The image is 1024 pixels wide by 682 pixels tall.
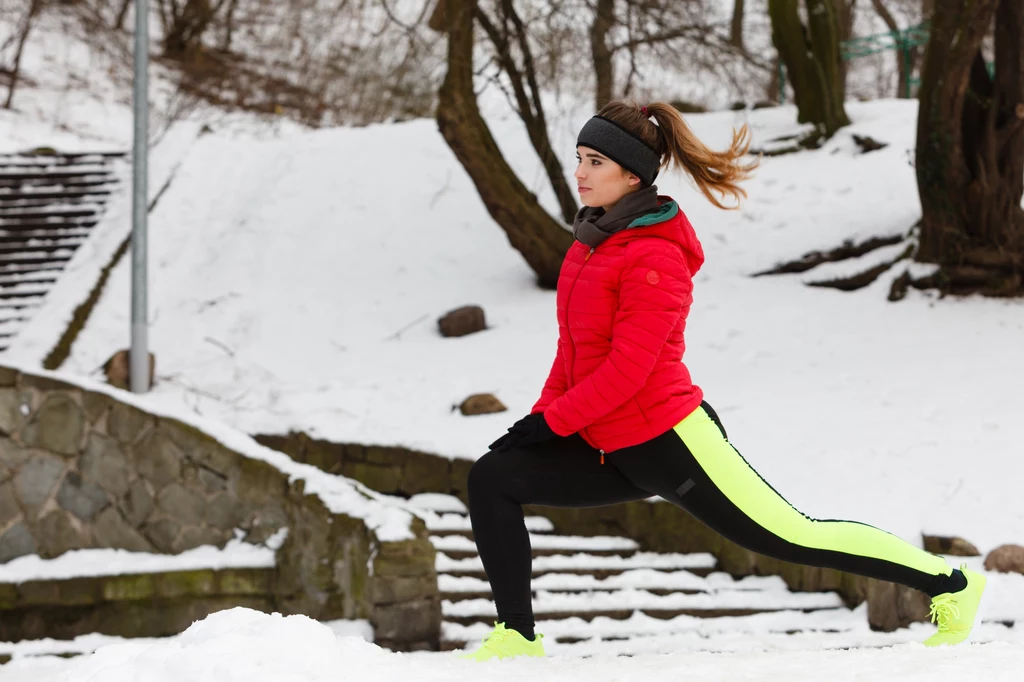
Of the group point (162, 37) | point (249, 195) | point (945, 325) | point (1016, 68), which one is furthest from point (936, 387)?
point (162, 37)

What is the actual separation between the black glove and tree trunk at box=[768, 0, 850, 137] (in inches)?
459

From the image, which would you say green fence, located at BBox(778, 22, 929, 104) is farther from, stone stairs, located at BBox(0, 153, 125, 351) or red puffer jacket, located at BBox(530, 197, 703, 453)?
red puffer jacket, located at BBox(530, 197, 703, 453)

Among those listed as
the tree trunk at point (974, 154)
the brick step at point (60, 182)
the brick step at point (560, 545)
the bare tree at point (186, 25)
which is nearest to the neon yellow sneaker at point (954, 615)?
the brick step at point (560, 545)

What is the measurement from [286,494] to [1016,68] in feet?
21.7

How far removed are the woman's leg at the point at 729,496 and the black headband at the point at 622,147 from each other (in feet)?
2.13

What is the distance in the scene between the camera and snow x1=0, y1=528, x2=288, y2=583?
666cm

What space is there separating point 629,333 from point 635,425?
0.80 feet

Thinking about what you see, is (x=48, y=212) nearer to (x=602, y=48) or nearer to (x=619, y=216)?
(x=602, y=48)

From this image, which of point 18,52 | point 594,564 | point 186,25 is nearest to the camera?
point 594,564

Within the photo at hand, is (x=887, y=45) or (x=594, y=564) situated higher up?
(x=887, y=45)

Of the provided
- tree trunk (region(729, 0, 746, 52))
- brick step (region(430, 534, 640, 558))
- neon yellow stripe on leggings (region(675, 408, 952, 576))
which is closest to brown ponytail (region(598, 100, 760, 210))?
neon yellow stripe on leggings (region(675, 408, 952, 576))

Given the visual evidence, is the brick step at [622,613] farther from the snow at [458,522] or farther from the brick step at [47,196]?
the brick step at [47,196]

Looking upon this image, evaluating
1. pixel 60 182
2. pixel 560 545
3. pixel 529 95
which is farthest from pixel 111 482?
pixel 60 182

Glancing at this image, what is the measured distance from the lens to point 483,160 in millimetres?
10711
